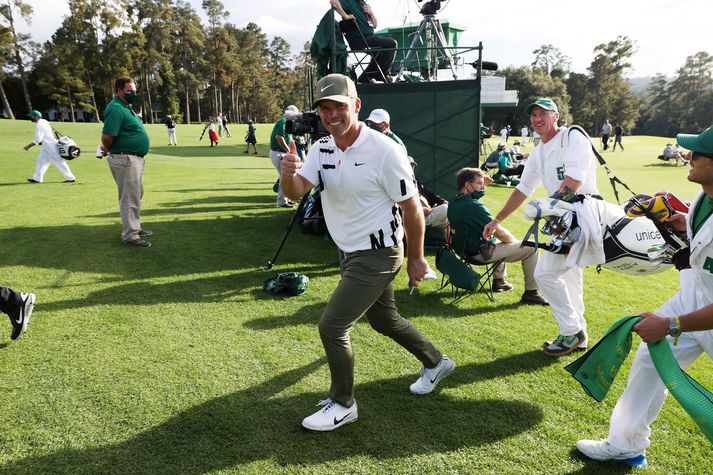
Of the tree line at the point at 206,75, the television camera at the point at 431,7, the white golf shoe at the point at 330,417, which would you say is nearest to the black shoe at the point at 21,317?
the white golf shoe at the point at 330,417

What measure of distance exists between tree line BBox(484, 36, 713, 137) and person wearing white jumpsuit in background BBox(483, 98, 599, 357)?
188 feet

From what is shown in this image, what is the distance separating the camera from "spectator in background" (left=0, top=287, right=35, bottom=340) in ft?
12.4

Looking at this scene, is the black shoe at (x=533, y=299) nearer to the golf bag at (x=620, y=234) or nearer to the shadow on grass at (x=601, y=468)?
the golf bag at (x=620, y=234)

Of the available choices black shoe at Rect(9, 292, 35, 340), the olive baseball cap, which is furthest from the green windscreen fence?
black shoe at Rect(9, 292, 35, 340)

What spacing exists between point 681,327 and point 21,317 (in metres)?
4.71

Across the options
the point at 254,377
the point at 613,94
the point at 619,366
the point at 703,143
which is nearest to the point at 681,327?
the point at 619,366

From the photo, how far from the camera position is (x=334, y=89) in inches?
102

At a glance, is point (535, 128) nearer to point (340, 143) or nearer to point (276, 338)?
point (340, 143)

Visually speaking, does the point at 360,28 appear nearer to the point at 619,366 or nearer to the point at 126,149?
the point at 126,149

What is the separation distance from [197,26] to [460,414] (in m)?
67.7

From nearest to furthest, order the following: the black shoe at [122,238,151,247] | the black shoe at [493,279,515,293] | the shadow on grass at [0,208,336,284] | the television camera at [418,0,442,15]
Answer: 1. the black shoe at [493,279,515,293]
2. the shadow on grass at [0,208,336,284]
3. the black shoe at [122,238,151,247]
4. the television camera at [418,0,442,15]

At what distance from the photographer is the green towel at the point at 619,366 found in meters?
2.04

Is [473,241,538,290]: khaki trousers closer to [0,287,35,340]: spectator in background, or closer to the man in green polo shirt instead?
[0,287,35,340]: spectator in background

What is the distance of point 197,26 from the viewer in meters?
60.1
